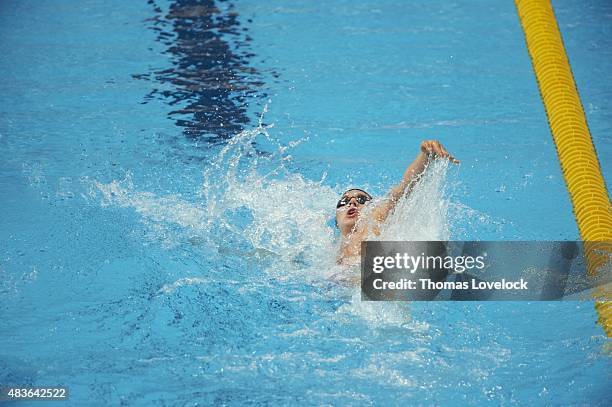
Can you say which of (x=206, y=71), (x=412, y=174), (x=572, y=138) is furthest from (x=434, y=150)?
(x=206, y=71)

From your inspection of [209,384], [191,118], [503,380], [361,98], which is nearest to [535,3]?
[361,98]

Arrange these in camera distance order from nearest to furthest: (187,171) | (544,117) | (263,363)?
(263,363)
(187,171)
(544,117)

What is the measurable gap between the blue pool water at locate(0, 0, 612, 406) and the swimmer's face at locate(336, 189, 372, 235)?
7.6 inches

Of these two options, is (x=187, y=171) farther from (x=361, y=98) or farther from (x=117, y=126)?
(x=361, y=98)

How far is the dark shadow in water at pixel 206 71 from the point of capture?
5770mm

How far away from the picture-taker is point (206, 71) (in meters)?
6.50

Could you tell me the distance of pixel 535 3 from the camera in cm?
618

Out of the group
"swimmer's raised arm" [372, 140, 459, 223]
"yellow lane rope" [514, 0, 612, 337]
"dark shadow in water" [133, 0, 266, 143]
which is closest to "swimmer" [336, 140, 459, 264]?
"swimmer's raised arm" [372, 140, 459, 223]

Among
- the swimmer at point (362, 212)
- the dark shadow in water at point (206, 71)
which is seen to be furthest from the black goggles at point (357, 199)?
the dark shadow in water at point (206, 71)

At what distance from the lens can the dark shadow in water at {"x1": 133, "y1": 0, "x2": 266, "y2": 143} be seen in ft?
18.9

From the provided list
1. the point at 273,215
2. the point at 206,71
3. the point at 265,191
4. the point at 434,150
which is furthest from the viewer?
the point at 206,71

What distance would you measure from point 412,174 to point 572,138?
5.07 ft

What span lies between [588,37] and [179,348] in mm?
4919

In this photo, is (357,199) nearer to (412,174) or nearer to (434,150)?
(412,174)
